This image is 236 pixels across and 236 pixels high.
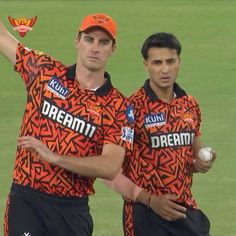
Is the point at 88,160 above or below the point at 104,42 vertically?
below

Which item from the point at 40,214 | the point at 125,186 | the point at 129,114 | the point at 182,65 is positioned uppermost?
the point at 182,65

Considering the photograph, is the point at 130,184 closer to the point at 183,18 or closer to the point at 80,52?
the point at 80,52

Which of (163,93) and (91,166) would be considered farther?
(163,93)

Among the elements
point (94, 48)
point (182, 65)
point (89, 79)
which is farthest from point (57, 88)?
point (182, 65)

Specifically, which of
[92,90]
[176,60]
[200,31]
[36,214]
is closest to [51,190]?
[36,214]

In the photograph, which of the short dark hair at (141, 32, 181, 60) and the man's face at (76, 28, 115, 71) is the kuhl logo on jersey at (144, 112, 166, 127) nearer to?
the short dark hair at (141, 32, 181, 60)

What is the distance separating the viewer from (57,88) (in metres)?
8.53

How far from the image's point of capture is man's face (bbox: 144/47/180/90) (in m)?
8.85

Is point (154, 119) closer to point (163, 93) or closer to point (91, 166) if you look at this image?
point (163, 93)

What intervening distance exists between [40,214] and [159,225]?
973mm

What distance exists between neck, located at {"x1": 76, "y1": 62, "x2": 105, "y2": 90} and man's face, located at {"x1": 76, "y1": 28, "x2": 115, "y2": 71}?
57mm

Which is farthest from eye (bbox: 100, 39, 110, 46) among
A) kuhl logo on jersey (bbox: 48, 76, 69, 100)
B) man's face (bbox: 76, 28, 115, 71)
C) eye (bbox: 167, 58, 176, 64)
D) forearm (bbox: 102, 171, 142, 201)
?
forearm (bbox: 102, 171, 142, 201)

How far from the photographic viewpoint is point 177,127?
8914mm

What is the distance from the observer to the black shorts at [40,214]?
845cm
